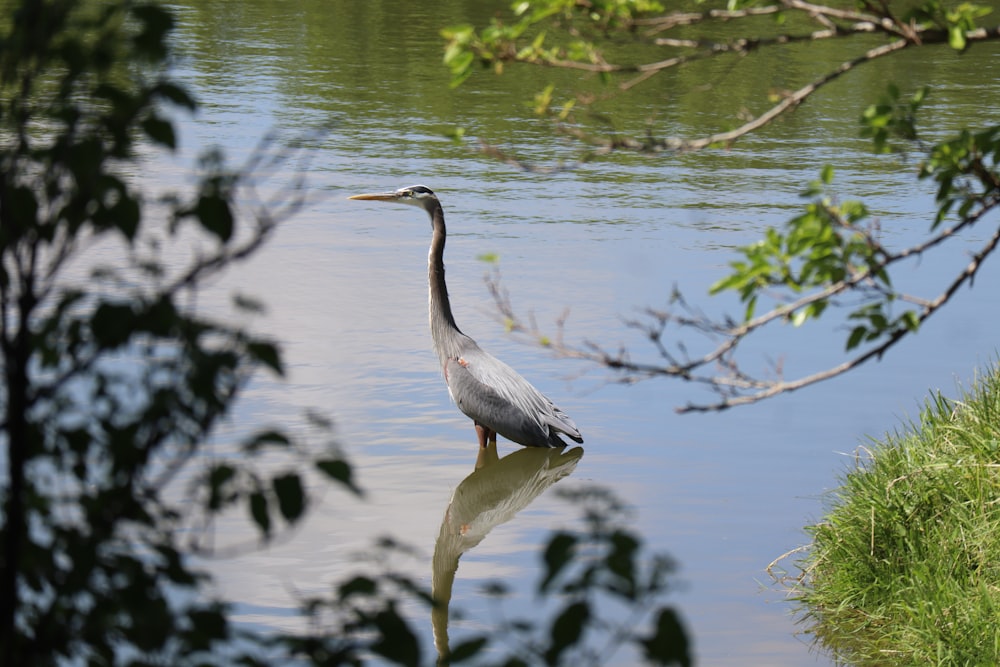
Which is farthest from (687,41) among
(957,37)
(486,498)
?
(486,498)

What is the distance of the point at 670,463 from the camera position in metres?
7.60

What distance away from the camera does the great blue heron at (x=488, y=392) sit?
315 inches

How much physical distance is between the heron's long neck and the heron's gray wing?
309mm

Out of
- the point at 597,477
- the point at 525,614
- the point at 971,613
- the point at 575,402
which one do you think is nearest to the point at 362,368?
the point at 575,402

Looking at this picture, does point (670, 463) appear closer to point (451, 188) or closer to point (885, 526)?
point (885, 526)

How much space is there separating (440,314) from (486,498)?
55.9 inches

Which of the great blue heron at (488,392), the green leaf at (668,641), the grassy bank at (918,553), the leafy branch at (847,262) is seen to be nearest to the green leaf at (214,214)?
the green leaf at (668,641)

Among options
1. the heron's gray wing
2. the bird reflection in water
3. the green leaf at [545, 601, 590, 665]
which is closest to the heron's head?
the heron's gray wing

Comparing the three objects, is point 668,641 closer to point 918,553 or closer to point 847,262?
point 847,262

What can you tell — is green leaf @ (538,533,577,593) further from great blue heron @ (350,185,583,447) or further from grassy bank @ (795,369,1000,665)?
great blue heron @ (350,185,583,447)

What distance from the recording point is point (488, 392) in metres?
Result: 8.02

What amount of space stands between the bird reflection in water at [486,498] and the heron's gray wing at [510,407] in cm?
14

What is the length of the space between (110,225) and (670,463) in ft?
19.0

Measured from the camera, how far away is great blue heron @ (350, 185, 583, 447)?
315 inches
